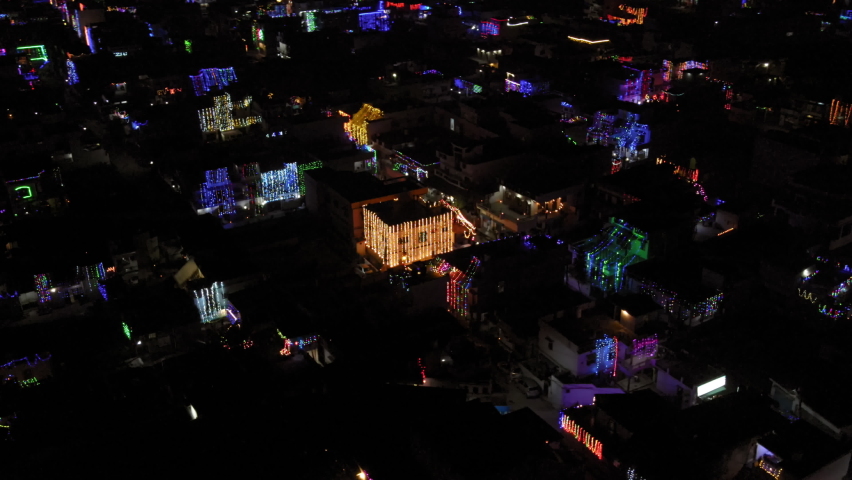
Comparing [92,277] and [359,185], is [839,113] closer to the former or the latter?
[359,185]

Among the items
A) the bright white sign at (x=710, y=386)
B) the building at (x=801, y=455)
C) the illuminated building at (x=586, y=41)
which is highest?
the illuminated building at (x=586, y=41)

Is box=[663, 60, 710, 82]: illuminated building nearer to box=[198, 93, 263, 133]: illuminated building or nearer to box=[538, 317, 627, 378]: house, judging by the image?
box=[198, 93, 263, 133]: illuminated building

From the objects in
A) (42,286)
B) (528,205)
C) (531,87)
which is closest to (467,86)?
(531,87)

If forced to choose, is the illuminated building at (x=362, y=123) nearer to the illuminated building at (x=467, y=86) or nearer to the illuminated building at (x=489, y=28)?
the illuminated building at (x=467, y=86)

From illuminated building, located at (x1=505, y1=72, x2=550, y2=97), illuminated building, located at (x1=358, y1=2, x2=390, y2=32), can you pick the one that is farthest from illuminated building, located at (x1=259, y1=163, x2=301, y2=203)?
illuminated building, located at (x1=358, y1=2, x2=390, y2=32)

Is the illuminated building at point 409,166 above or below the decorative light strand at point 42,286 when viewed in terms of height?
above

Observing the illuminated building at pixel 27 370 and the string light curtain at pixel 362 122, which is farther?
the string light curtain at pixel 362 122

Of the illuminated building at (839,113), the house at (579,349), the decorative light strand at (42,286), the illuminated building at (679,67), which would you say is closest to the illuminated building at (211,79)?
the decorative light strand at (42,286)

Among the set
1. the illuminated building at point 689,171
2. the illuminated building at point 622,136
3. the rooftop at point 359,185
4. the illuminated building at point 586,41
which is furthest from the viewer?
the illuminated building at point 586,41
